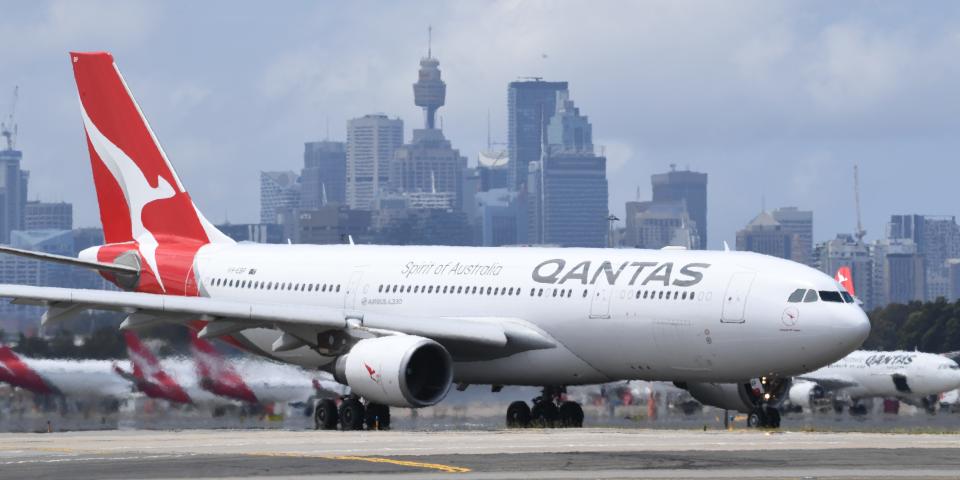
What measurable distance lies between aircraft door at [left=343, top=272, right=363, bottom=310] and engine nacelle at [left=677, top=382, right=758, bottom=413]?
8373 mm

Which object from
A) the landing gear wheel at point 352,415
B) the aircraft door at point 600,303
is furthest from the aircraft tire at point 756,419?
the landing gear wheel at point 352,415

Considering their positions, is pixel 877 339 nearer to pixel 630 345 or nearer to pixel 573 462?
pixel 630 345

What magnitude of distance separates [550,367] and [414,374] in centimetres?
322

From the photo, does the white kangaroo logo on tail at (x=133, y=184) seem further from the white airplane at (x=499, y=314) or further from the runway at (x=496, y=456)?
the runway at (x=496, y=456)

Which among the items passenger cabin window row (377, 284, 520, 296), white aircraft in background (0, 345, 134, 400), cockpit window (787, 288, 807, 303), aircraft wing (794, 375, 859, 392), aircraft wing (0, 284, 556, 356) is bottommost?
white aircraft in background (0, 345, 134, 400)

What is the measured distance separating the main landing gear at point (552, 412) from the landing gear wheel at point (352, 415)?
489cm

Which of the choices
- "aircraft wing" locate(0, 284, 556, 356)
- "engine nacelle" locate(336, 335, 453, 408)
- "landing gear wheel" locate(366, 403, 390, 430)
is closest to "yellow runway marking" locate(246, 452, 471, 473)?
"engine nacelle" locate(336, 335, 453, 408)

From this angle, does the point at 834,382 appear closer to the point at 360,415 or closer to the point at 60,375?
the point at 60,375

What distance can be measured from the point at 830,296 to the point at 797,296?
2.47 ft

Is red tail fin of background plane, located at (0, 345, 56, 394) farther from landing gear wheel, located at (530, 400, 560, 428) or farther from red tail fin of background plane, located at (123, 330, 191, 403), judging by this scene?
landing gear wheel, located at (530, 400, 560, 428)

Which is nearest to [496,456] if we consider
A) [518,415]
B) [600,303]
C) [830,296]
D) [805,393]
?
[830,296]

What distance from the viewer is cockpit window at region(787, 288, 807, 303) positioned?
148 ft

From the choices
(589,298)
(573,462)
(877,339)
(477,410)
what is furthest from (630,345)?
(877,339)

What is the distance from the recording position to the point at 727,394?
50.2 meters
